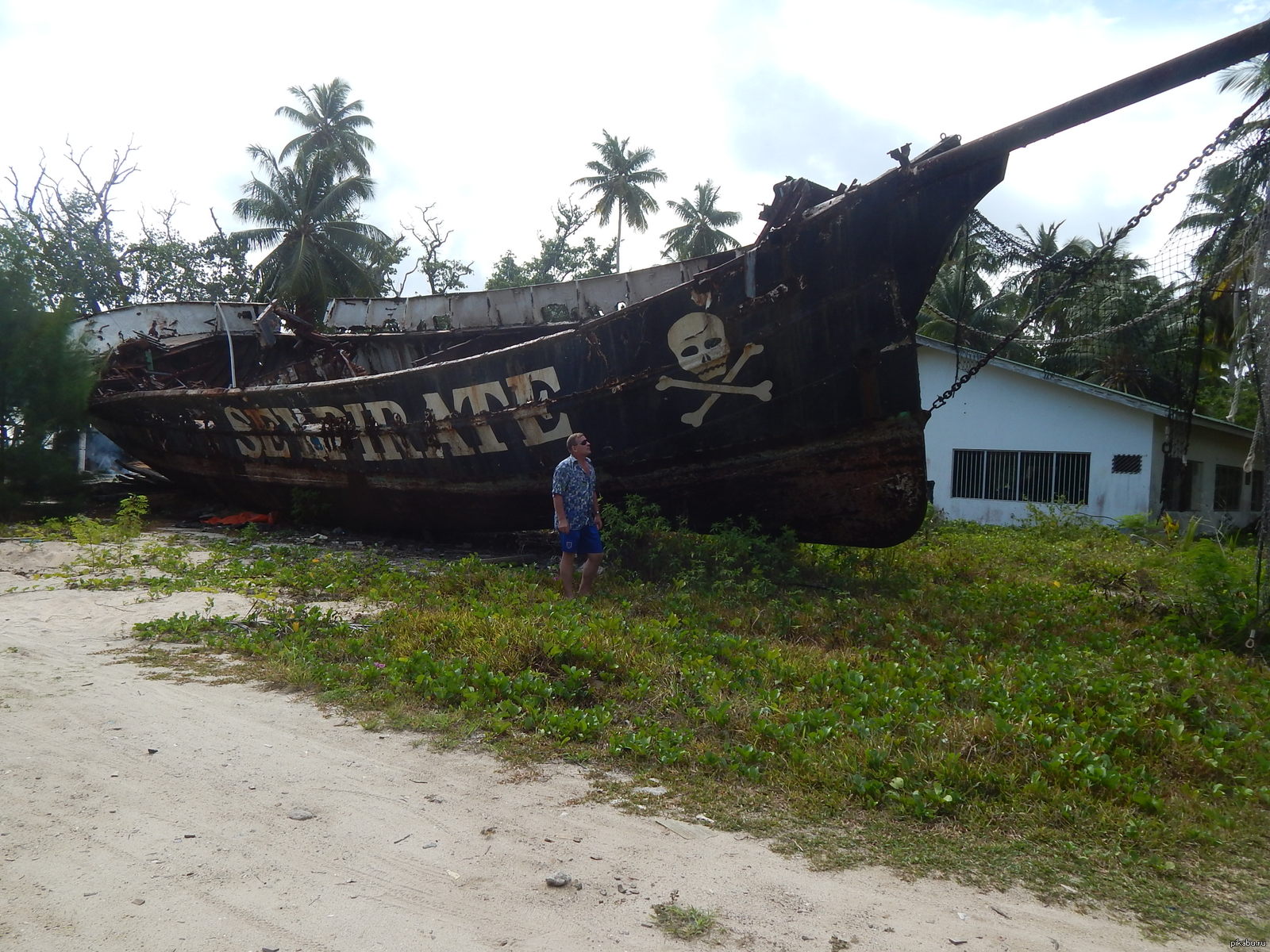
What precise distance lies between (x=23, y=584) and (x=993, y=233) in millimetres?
7848

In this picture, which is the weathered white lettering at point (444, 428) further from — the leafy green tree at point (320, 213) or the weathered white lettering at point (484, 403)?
the leafy green tree at point (320, 213)

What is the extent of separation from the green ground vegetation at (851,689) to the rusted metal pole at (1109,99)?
3.03 m

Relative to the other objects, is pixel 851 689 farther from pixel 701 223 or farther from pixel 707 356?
pixel 701 223

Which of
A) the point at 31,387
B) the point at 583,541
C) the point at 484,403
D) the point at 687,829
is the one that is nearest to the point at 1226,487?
the point at 484,403

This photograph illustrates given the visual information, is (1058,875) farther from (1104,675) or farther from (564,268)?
(564,268)

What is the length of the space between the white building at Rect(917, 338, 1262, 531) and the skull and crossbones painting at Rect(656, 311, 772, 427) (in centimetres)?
705

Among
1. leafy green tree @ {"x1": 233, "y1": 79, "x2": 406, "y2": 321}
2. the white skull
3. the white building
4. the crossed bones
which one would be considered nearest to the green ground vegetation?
the crossed bones

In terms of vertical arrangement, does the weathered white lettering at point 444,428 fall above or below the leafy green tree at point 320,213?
below

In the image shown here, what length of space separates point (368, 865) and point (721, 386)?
521cm

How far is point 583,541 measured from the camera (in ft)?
20.0

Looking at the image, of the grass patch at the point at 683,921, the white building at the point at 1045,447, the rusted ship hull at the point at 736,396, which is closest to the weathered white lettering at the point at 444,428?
the rusted ship hull at the point at 736,396

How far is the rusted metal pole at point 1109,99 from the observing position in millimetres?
5051

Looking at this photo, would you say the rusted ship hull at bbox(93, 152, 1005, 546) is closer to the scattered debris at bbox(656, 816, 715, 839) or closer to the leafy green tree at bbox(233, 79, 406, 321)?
the scattered debris at bbox(656, 816, 715, 839)

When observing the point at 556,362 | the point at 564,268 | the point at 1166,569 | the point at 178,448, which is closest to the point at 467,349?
the point at 556,362
